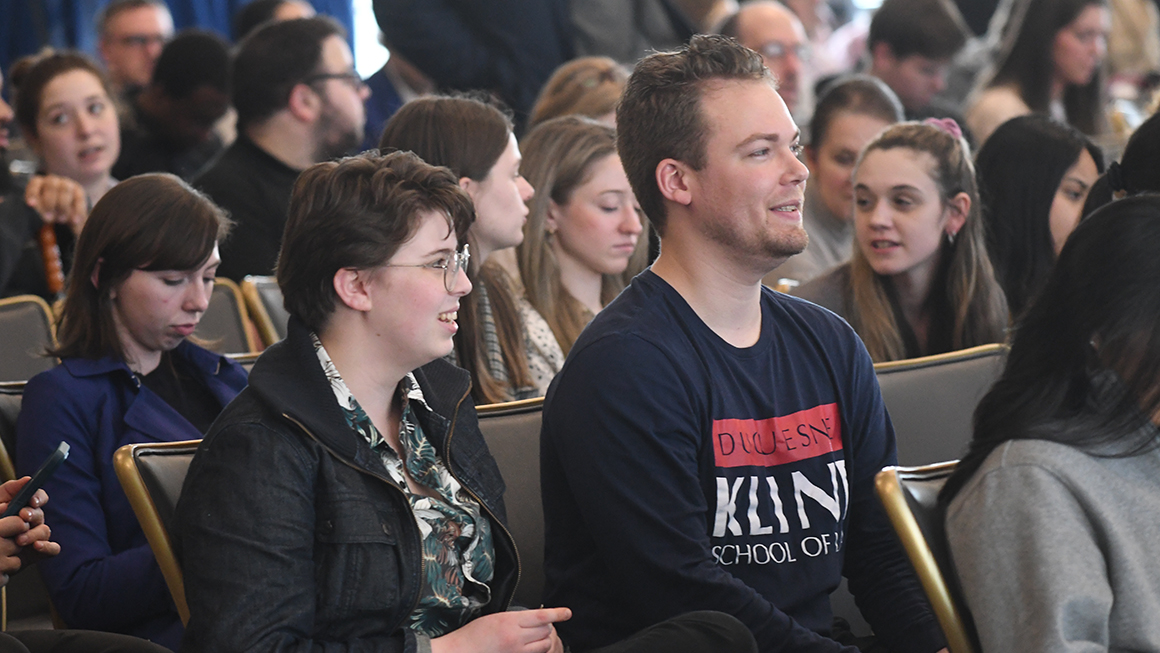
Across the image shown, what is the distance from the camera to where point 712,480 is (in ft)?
5.51

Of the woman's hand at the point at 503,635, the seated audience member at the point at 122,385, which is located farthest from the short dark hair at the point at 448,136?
the woman's hand at the point at 503,635

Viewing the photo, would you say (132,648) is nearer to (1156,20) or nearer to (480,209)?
(480,209)

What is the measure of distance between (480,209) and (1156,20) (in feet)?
18.1

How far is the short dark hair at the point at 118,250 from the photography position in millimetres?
2041

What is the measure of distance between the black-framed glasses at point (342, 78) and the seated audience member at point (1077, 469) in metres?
2.95

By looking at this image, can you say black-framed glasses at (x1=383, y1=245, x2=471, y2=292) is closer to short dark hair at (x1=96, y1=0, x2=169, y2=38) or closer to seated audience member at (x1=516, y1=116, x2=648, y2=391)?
seated audience member at (x1=516, y1=116, x2=648, y2=391)

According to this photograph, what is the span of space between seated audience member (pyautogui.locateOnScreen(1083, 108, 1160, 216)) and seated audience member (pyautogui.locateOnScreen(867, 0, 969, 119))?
2.23 meters

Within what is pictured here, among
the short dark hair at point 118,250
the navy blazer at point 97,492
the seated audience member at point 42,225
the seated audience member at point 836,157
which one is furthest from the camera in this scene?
the seated audience member at point 836,157

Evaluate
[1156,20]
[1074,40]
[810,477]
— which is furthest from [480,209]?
[1156,20]

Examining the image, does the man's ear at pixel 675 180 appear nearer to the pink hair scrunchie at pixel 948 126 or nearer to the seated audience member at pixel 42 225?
the pink hair scrunchie at pixel 948 126

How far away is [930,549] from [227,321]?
6.37ft

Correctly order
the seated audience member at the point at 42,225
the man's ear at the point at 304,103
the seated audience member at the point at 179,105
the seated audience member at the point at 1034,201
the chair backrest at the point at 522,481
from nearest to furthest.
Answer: the chair backrest at the point at 522,481
the seated audience member at the point at 1034,201
the seated audience member at the point at 42,225
the man's ear at the point at 304,103
the seated audience member at the point at 179,105

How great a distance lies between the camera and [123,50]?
5.26 meters

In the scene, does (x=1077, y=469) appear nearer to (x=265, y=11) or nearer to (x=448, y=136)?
(x=448, y=136)
